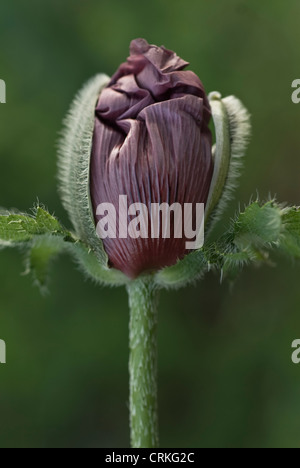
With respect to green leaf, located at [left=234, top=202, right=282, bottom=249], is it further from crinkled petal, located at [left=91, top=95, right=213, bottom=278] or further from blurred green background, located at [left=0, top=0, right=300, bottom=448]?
blurred green background, located at [left=0, top=0, right=300, bottom=448]

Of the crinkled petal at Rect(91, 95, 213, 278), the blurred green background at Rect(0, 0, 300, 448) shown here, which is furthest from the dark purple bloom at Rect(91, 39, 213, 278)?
the blurred green background at Rect(0, 0, 300, 448)

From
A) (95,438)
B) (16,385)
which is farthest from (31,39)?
(95,438)

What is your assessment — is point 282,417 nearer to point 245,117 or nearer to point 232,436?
point 232,436

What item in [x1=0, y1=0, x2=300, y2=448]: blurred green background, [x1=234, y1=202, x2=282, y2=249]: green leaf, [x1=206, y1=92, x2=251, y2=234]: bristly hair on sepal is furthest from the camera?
[x1=0, y1=0, x2=300, y2=448]: blurred green background

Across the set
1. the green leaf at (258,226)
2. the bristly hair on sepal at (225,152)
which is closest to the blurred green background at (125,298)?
the bristly hair on sepal at (225,152)

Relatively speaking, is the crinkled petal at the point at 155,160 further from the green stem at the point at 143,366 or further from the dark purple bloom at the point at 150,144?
the green stem at the point at 143,366

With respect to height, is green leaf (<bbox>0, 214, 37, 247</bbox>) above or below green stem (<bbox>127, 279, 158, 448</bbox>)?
above
